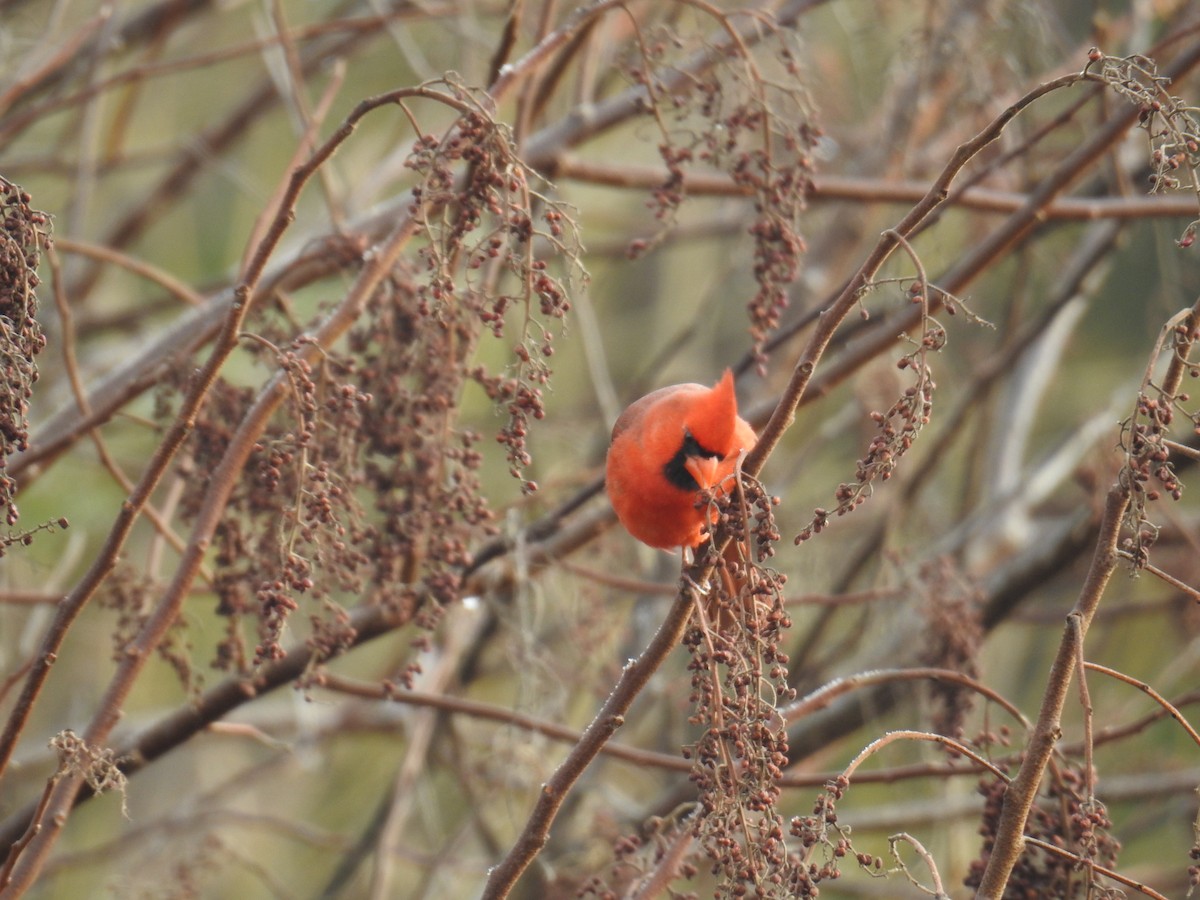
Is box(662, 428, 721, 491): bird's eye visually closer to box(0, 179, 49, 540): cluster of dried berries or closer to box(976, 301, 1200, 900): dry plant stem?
box(976, 301, 1200, 900): dry plant stem

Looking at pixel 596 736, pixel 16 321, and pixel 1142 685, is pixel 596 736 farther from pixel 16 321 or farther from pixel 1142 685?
pixel 16 321

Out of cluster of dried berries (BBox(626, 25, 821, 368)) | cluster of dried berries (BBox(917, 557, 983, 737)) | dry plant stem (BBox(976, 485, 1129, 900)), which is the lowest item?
dry plant stem (BBox(976, 485, 1129, 900))

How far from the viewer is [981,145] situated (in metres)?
1.46

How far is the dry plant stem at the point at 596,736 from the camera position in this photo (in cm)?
157

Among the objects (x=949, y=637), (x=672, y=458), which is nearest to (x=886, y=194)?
(x=949, y=637)

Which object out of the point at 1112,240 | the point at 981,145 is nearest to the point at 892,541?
the point at 1112,240

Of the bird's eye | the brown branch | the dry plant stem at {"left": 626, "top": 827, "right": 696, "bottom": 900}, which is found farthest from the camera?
the brown branch

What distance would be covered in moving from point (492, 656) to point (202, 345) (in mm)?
3051

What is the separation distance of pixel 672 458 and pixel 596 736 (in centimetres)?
76

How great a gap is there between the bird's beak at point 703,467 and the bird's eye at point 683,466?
20mm

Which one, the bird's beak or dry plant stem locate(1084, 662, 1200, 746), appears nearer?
dry plant stem locate(1084, 662, 1200, 746)

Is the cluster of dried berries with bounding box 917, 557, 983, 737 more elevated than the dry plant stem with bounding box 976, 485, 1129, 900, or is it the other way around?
the cluster of dried berries with bounding box 917, 557, 983, 737

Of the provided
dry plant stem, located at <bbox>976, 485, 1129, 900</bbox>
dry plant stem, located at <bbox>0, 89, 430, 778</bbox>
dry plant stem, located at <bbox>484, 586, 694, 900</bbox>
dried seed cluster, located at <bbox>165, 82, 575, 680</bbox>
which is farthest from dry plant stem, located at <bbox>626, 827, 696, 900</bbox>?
dry plant stem, located at <bbox>0, 89, 430, 778</bbox>

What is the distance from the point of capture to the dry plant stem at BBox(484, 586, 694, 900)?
1.57 m
